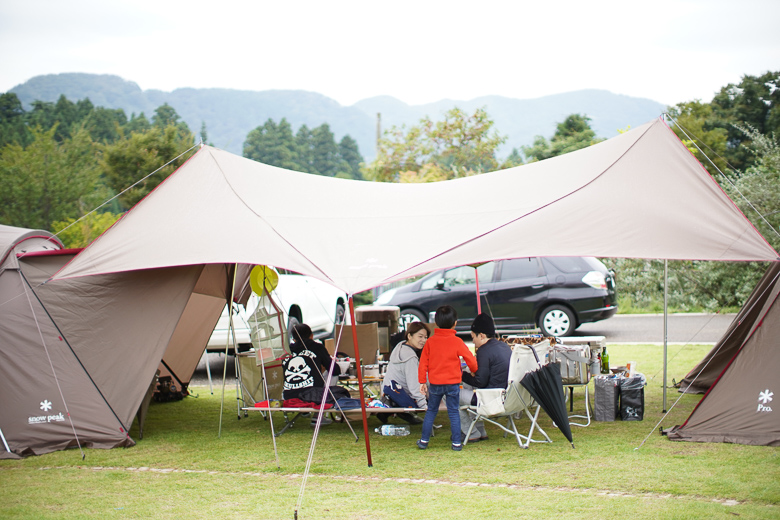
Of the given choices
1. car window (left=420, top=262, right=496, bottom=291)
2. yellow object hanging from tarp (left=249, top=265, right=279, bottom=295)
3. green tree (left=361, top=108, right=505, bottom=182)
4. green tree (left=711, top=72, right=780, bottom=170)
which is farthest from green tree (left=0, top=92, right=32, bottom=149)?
green tree (left=711, top=72, right=780, bottom=170)

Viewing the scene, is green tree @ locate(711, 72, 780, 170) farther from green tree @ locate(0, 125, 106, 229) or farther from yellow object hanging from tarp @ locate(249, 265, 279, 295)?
yellow object hanging from tarp @ locate(249, 265, 279, 295)

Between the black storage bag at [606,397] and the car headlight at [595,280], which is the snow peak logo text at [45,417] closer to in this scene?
the black storage bag at [606,397]

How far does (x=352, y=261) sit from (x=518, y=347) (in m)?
1.62

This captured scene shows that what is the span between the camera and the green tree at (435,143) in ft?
84.5

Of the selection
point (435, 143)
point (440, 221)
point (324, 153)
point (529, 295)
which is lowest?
point (529, 295)

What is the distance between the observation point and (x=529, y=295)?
11.5 meters

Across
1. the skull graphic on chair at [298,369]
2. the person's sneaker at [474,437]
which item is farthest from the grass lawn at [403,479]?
the skull graphic on chair at [298,369]

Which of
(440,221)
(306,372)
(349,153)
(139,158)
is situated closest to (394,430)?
(306,372)

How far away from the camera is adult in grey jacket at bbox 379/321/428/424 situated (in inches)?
247

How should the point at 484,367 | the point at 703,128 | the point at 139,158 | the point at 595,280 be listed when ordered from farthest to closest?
the point at 703,128, the point at 139,158, the point at 595,280, the point at 484,367

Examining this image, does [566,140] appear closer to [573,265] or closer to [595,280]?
[573,265]

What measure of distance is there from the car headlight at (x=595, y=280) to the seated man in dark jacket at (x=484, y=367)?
5556mm

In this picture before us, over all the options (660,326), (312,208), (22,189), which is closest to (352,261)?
(312,208)

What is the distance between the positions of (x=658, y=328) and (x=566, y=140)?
745 inches
